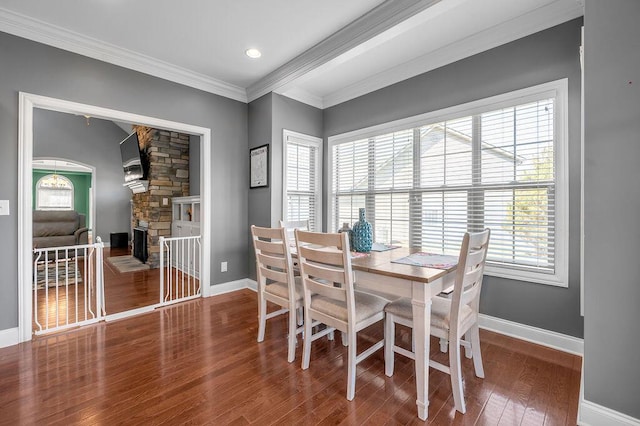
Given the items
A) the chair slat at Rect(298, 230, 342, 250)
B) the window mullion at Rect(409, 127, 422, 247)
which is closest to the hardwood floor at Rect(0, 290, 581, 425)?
the chair slat at Rect(298, 230, 342, 250)

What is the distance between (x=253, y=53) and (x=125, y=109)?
1.43 meters

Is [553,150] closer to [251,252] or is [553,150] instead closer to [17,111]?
[251,252]

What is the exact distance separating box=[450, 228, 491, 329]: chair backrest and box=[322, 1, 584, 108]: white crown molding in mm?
1837

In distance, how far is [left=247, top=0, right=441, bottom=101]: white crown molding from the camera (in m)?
2.10

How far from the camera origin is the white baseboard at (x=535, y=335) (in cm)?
213

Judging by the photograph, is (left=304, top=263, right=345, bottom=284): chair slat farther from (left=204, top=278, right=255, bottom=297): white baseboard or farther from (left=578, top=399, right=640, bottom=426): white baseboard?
(left=204, top=278, right=255, bottom=297): white baseboard

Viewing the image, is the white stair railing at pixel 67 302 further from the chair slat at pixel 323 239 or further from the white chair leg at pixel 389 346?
the white chair leg at pixel 389 346

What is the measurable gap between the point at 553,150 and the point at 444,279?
4.84 ft

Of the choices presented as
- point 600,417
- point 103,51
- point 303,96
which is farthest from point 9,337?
point 600,417

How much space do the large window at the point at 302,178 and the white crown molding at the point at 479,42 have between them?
3.02 feet

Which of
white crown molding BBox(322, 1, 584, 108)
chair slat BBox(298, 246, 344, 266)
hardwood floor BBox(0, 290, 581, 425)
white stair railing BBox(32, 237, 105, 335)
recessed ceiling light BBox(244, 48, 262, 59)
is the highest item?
recessed ceiling light BBox(244, 48, 262, 59)

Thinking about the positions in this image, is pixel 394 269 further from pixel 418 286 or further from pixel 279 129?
pixel 279 129

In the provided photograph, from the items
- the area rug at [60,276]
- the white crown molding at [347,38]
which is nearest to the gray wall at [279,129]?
the white crown molding at [347,38]

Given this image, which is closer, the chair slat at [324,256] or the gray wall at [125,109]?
the chair slat at [324,256]
